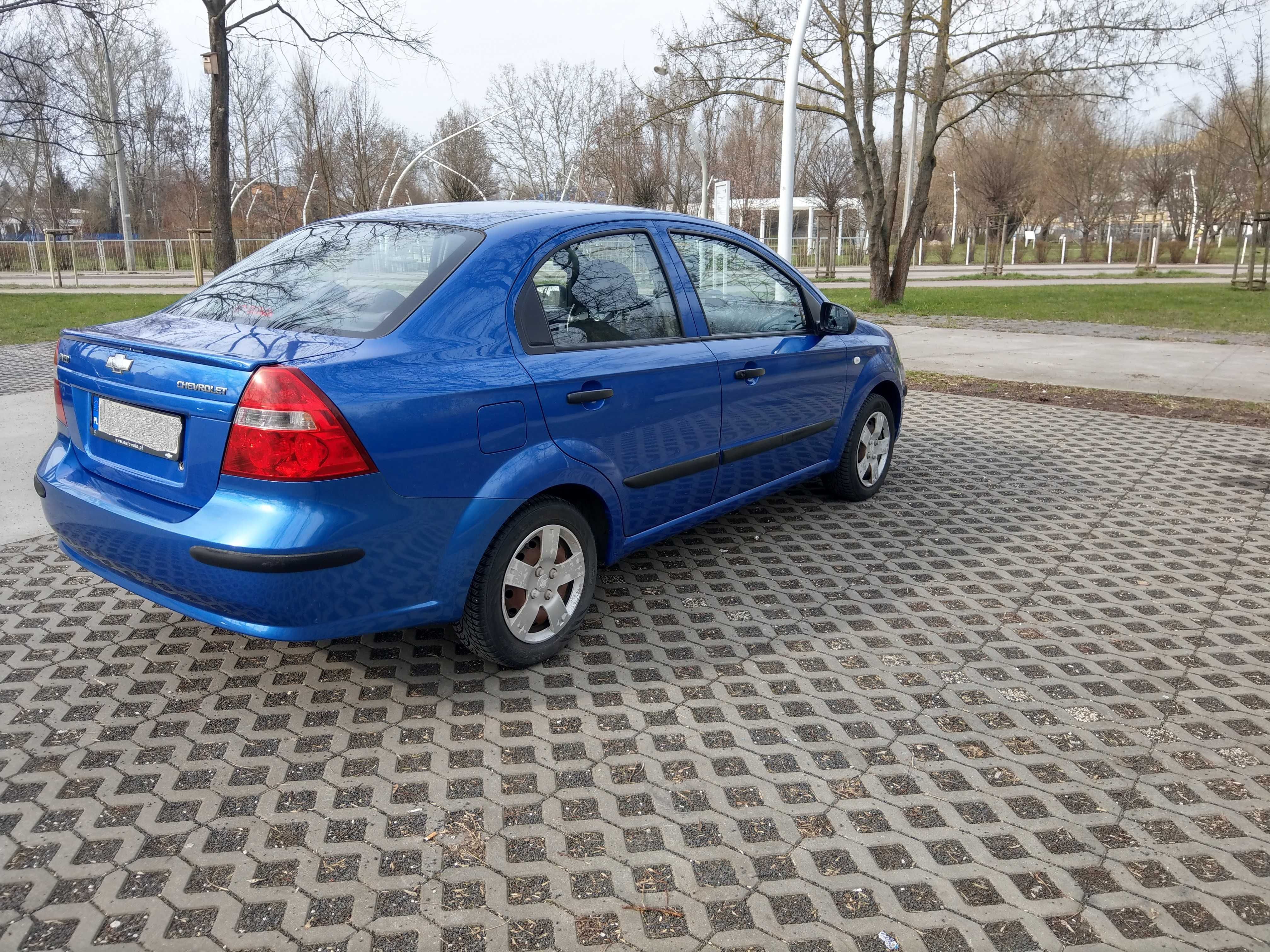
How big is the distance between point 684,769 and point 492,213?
230cm

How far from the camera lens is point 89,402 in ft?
11.1

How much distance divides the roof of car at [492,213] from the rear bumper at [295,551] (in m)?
1.23

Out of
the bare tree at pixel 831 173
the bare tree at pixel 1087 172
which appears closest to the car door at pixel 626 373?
the bare tree at pixel 831 173

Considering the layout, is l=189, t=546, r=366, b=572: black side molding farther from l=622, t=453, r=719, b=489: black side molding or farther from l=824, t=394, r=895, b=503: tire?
l=824, t=394, r=895, b=503: tire

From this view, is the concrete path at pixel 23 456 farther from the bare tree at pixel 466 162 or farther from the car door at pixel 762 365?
the bare tree at pixel 466 162

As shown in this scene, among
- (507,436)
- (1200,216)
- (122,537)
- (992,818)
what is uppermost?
(1200,216)

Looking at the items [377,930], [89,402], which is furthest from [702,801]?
[89,402]

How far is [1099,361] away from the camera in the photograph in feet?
40.2

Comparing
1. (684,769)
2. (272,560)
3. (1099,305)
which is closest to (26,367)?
(272,560)

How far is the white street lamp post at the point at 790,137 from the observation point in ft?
39.8

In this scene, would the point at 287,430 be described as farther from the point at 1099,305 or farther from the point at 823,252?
the point at 823,252

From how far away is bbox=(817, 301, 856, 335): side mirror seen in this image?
518cm

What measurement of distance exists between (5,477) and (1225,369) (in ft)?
41.0

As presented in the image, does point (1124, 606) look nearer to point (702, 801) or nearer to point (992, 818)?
point (992, 818)
